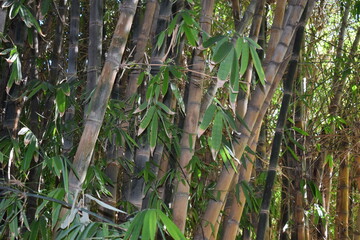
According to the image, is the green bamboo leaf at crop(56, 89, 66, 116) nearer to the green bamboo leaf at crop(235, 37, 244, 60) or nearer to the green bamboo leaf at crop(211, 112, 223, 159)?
the green bamboo leaf at crop(211, 112, 223, 159)

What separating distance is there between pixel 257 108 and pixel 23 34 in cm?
106

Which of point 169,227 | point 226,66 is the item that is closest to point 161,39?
point 226,66

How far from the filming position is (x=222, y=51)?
65.2 inches

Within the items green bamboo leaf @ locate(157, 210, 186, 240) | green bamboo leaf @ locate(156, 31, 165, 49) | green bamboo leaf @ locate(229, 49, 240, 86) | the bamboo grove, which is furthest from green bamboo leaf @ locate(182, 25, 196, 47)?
green bamboo leaf @ locate(157, 210, 186, 240)

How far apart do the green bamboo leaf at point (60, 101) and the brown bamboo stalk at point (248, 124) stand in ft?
2.32

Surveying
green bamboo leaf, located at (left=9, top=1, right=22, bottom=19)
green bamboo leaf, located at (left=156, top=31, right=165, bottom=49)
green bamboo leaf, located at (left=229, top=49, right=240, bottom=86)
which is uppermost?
green bamboo leaf, located at (left=9, top=1, right=22, bottom=19)

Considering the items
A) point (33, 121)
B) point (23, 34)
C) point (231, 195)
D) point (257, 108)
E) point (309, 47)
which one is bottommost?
point (231, 195)

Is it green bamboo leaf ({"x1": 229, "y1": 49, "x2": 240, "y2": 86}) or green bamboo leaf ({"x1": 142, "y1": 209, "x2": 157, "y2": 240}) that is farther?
green bamboo leaf ({"x1": 229, "y1": 49, "x2": 240, "y2": 86})

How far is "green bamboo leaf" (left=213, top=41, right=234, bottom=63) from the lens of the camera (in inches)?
64.7

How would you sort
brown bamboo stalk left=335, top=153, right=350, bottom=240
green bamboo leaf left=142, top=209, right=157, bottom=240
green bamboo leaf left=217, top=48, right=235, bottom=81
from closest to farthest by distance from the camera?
1. green bamboo leaf left=142, top=209, right=157, bottom=240
2. green bamboo leaf left=217, top=48, right=235, bottom=81
3. brown bamboo stalk left=335, top=153, right=350, bottom=240

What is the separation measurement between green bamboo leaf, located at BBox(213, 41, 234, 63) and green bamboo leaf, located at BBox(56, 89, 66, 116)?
71cm

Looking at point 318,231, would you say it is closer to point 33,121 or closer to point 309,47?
point 309,47

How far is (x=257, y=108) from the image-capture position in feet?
7.83

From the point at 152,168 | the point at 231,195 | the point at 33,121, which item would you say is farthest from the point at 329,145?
the point at 33,121
